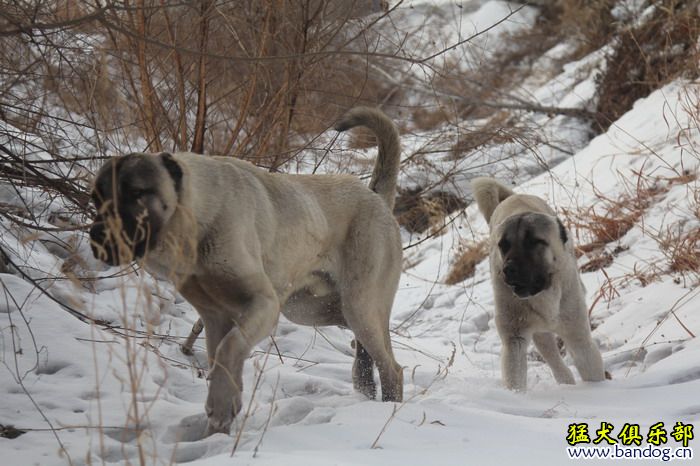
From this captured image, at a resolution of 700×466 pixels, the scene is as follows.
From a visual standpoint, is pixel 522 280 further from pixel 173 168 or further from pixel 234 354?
pixel 173 168

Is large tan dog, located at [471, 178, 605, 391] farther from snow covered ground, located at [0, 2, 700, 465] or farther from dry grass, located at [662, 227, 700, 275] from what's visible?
dry grass, located at [662, 227, 700, 275]

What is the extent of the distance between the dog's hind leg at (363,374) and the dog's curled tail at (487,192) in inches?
92.5

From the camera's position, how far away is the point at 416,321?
9.53 metres

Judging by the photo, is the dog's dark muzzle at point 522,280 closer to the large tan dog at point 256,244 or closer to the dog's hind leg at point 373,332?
the large tan dog at point 256,244

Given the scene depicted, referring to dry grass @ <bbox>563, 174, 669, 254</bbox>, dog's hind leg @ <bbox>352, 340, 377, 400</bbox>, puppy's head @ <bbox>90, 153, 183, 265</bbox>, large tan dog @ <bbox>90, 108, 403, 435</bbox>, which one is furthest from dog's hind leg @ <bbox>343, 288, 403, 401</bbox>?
dry grass @ <bbox>563, 174, 669, 254</bbox>

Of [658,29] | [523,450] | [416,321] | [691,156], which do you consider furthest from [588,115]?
[523,450]

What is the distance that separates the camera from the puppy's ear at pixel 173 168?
13.0 feet

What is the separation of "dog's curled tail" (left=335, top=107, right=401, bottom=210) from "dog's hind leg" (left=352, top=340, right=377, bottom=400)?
3.34ft

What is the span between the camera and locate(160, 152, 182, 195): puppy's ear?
395cm

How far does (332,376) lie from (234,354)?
251 cm

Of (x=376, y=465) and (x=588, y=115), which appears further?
(x=588, y=115)

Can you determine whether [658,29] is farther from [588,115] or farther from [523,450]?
[523,450]

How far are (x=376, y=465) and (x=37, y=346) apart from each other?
111 inches

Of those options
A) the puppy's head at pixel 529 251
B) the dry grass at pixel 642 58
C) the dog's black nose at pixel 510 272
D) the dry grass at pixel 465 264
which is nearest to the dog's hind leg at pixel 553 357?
the puppy's head at pixel 529 251
